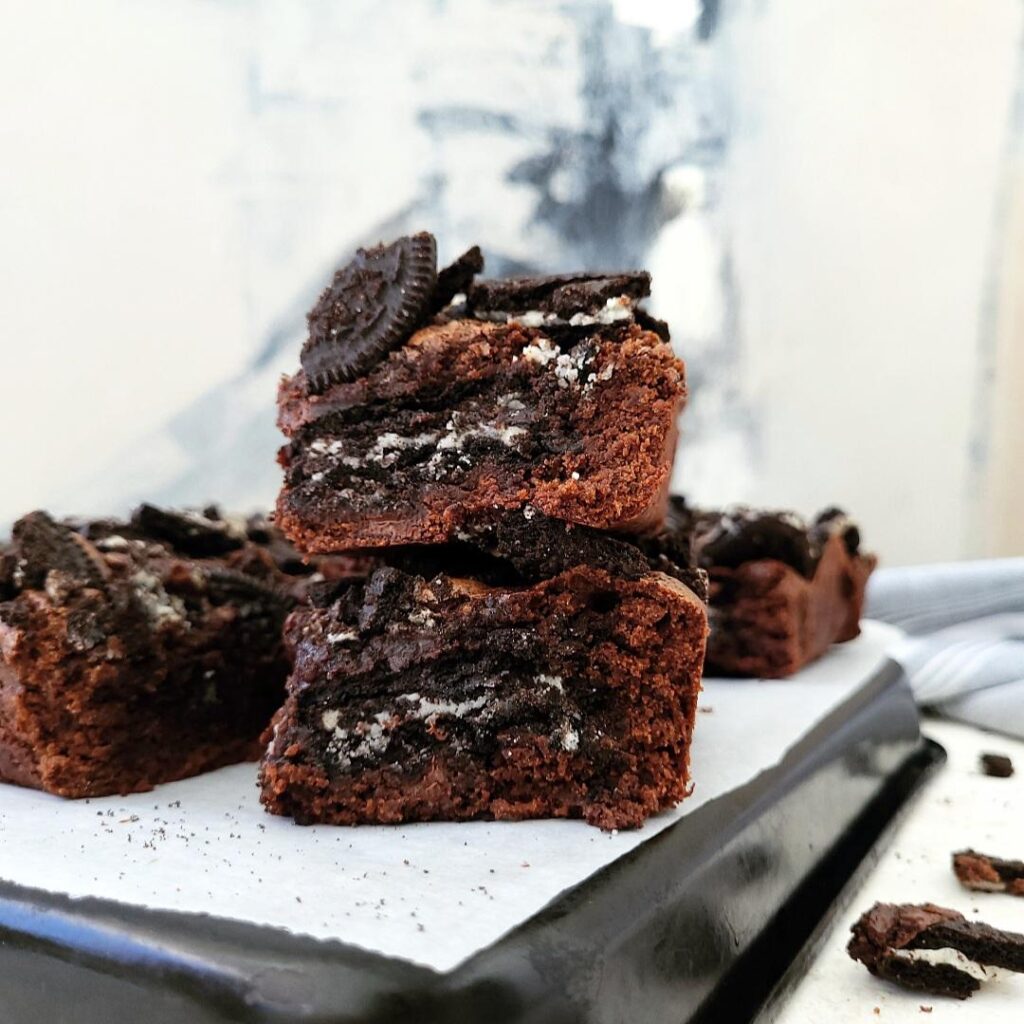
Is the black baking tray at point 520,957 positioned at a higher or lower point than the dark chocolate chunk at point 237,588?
lower

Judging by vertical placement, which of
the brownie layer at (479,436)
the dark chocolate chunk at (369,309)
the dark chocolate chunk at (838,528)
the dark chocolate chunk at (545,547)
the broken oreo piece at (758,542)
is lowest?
the dark chocolate chunk at (838,528)

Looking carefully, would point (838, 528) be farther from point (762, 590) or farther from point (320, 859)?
point (320, 859)

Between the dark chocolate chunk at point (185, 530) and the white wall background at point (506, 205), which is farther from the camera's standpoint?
the white wall background at point (506, 205)

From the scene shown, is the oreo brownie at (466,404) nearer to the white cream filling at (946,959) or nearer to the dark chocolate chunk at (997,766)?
the white cream filling at (946,959)

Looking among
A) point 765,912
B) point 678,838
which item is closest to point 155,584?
point 678,838

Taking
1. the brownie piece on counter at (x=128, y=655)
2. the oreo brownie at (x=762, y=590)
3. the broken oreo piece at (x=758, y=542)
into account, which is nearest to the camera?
the brownie piece on counter at (x=128, y=655)

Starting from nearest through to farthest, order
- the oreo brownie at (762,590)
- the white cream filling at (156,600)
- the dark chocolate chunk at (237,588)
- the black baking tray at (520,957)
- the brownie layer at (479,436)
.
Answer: the black baking tray at (520,957) < the brownie layer at (479,436) < the white cream filling at (156,600) < the dark chocolate chunk at (237,588) < the oreo brownie at (762,590)

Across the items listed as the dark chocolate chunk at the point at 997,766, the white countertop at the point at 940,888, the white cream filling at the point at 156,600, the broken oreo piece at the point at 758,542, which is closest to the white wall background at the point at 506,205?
the white cream filling at the point at 156,600
